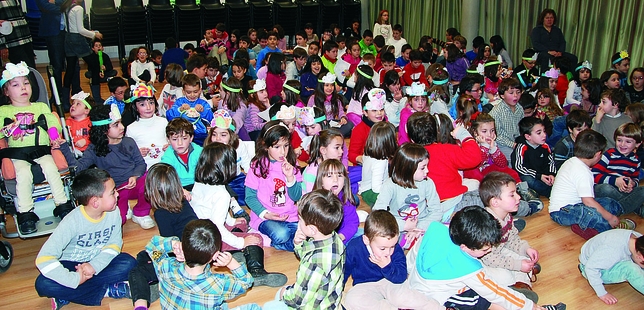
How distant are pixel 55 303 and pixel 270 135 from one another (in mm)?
1613

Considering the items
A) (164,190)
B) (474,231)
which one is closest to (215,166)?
(164,190)

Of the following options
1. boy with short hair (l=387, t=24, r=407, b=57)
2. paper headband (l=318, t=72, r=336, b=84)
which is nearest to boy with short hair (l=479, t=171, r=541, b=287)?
paper headband (l=318, t=72, r=336, b=84)

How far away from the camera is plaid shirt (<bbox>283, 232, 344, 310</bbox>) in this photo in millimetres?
2404

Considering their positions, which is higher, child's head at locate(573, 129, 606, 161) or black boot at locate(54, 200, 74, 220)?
child's head at locate(573, 129, 606, 161)

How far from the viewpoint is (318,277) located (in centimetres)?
240

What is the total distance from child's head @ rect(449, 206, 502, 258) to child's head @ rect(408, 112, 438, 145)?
1288 mm

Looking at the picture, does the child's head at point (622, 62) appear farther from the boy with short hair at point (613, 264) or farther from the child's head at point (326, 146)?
the child's head at point (326, 146)

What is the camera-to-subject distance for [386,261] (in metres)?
2.71

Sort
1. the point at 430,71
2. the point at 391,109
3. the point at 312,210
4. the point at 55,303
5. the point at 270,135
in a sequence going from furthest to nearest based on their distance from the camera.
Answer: the point at 430,71, the point at 391,109, the point at 270,135, the point at 55,303, the point at 312,210

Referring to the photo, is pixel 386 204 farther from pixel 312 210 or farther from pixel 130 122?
pixel 130 122

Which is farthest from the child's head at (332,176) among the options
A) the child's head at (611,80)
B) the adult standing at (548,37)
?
the adult standing at (548,37)

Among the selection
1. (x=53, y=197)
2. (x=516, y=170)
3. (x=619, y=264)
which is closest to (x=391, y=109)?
(x=516, y=170)

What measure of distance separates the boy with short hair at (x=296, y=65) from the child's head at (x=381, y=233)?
14.9 ft

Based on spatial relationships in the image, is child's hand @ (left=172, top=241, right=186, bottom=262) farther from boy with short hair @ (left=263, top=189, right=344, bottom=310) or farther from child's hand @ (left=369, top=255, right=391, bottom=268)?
child's hand @ (left=369, top=255, right=391, bottom=268)
